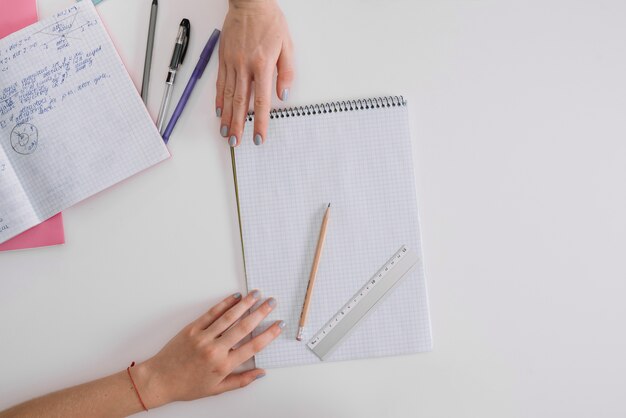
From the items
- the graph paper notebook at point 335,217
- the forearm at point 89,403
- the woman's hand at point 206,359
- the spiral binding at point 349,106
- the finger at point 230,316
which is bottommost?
the forearm at point 89,403

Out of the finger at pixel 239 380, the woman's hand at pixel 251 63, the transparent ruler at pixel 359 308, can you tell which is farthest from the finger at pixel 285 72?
the finger at pixel 239 380

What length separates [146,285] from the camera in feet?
3.26

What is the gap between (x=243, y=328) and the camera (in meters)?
0.96

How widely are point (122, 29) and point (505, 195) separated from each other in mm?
705

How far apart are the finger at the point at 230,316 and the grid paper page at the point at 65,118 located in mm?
277

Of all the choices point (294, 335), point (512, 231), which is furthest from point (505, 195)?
point (294, 335)

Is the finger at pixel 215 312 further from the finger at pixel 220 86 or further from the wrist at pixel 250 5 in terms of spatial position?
the wrist at pixel 250 5

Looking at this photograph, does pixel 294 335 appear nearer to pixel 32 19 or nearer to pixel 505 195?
pixel 505 195

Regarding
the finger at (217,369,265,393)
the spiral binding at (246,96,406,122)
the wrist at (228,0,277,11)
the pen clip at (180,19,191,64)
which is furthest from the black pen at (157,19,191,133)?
the finger at (217,369,265,393)

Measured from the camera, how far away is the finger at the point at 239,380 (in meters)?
0.96

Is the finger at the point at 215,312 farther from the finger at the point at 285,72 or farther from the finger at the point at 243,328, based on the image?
the finger at the point at 285,72

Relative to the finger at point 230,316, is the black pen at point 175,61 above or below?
above

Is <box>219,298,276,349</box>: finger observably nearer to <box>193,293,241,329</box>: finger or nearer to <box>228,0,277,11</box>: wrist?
<box>193,293,241,329</box>: finger

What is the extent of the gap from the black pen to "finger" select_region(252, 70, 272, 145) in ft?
0.46
